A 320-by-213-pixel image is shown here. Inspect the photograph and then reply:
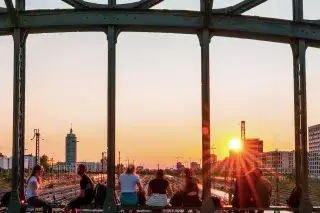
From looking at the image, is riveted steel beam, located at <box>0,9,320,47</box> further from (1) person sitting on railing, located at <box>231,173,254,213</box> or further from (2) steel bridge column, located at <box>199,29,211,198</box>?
(1) person sitting on railing, located at <box>231,173,254,213</box>

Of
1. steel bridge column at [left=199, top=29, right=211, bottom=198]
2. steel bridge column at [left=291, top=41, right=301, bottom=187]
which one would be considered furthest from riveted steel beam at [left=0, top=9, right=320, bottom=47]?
steel bridge column at [left=291, top=41, right=301, bottom=187]

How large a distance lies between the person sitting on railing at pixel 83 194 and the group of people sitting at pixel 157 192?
0.53 metres

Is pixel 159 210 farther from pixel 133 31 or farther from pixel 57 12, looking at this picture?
pixel 57 12

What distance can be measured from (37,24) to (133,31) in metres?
1.62

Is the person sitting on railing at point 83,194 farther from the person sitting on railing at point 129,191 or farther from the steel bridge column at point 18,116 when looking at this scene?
the steel bridge column at point 18,116

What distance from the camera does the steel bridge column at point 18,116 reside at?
9383mm

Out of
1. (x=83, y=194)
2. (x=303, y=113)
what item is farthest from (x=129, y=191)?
(x=303, y=113)

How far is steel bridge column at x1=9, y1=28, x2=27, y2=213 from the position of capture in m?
9.38

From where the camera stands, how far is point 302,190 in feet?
31.1

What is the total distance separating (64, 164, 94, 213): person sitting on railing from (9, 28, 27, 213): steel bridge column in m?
0.99

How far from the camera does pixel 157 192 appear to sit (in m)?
9.40

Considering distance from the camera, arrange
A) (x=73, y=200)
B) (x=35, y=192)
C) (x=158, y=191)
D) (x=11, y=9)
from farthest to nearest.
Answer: (x=11, y=9)
(x=158, y=191)
(x=35, y=192)
(x=73, y=200)

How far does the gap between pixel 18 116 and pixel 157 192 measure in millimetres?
2600

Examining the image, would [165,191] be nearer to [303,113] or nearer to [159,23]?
[303,113]
